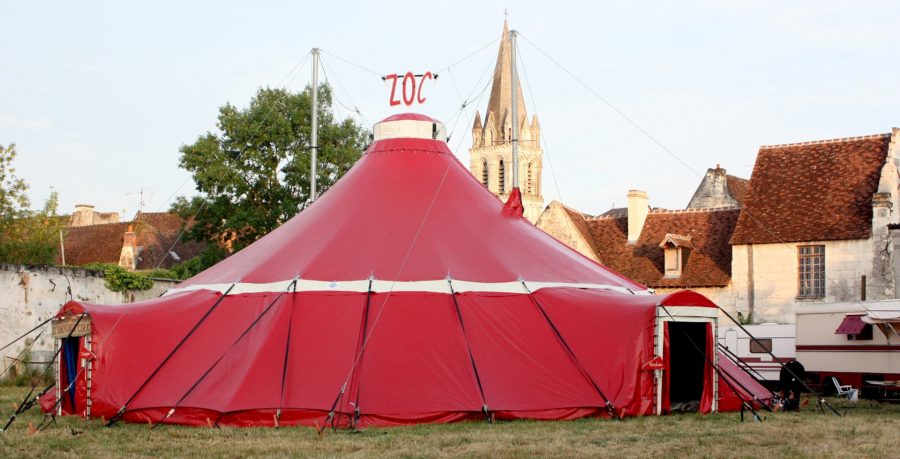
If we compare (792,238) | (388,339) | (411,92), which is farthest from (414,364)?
(792,238)

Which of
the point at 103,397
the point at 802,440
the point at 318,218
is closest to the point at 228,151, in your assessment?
the point at 318,218

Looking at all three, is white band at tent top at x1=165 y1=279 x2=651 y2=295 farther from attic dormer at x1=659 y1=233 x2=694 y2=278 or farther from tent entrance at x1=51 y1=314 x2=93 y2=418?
attic dormer at x1=659 y1=233 x2=694 y2=278

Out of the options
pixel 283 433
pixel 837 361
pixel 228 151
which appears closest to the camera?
pixel 283 433

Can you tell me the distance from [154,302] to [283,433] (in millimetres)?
4062

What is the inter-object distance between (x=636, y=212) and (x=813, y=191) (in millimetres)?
6183

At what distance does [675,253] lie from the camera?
32031 millimetres

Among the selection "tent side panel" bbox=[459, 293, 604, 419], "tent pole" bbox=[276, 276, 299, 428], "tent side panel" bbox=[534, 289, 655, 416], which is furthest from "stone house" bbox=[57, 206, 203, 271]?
"tent side panel" bbox=[534, 289, 655, 416]

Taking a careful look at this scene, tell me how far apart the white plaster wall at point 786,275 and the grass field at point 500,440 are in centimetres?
1577

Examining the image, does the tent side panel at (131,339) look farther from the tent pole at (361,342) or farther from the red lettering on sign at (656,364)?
the red lettering on sign at (656,364)

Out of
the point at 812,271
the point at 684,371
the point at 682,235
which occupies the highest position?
the point at 682,235

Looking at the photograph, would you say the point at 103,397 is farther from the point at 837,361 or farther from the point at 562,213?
the point at 562,213

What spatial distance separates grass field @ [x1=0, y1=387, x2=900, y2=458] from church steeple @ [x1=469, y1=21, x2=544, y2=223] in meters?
77.2

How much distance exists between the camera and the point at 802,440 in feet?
37.5

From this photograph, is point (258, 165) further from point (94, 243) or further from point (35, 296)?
point (94, 243)
